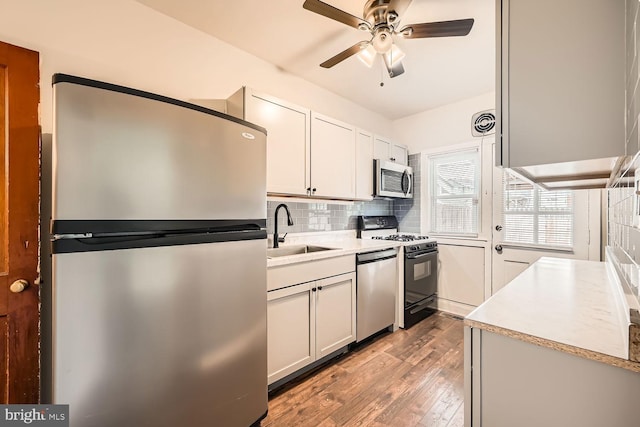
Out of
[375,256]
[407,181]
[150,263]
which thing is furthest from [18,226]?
[407,181]

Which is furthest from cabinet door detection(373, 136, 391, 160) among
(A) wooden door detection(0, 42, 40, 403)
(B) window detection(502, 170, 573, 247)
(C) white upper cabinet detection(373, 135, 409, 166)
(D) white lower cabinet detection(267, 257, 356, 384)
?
(A) wooden door detection(0, 42, 40, 403)

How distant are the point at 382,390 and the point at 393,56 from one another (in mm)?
2409

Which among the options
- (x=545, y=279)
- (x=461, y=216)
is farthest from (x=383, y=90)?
(x=545, y=279)

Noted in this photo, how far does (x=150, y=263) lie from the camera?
1.04 m

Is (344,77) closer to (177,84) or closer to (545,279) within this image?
(177,84)

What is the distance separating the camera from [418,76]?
8.55ft

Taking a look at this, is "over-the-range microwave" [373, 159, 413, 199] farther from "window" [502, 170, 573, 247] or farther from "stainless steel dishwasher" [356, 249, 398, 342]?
"window" [502, 170, 573, 247]

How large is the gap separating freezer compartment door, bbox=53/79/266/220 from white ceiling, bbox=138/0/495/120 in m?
1.07

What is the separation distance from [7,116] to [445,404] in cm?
287

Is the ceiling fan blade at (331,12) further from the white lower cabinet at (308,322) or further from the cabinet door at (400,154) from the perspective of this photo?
the cabinet door at (400,154)

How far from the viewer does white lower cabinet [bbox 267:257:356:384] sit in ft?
5.75

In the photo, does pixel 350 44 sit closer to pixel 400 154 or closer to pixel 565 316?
pixel 400 154

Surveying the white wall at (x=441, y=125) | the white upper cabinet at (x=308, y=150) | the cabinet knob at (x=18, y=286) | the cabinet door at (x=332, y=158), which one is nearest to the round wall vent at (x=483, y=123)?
the white wall at (x=441, y=125)

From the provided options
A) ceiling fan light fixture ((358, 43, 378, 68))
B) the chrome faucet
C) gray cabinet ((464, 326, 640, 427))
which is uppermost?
ceiling fan light fixture ((358, 43, 378, 68))
